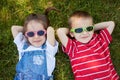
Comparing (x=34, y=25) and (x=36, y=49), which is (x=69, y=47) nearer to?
(x=36, y=49)

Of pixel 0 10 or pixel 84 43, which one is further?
pixel 0 10

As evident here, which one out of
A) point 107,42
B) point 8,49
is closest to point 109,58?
point 107,42

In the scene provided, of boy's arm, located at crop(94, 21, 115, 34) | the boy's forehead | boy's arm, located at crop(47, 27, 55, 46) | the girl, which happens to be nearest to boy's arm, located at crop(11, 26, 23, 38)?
the girl

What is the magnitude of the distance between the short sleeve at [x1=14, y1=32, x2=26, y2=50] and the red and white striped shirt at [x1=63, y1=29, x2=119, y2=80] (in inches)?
24.6

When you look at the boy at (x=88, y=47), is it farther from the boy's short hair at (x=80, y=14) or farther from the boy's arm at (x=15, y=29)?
the boy's arm at (x=15, y=29)

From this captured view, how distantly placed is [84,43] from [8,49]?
46.7 inches

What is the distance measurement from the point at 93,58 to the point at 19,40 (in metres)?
1.11

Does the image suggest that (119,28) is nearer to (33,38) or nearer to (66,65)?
(66,65)

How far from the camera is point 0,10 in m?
6.18

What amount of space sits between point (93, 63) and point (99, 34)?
468 mm

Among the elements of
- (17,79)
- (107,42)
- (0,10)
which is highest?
(0,10)

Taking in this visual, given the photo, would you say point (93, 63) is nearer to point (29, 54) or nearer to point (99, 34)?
point (99, 34)

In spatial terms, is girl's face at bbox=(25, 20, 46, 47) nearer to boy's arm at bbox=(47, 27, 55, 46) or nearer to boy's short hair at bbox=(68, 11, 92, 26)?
boy's arm at bbox=(47, 27, 55, 46)

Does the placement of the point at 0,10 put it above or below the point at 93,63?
above
